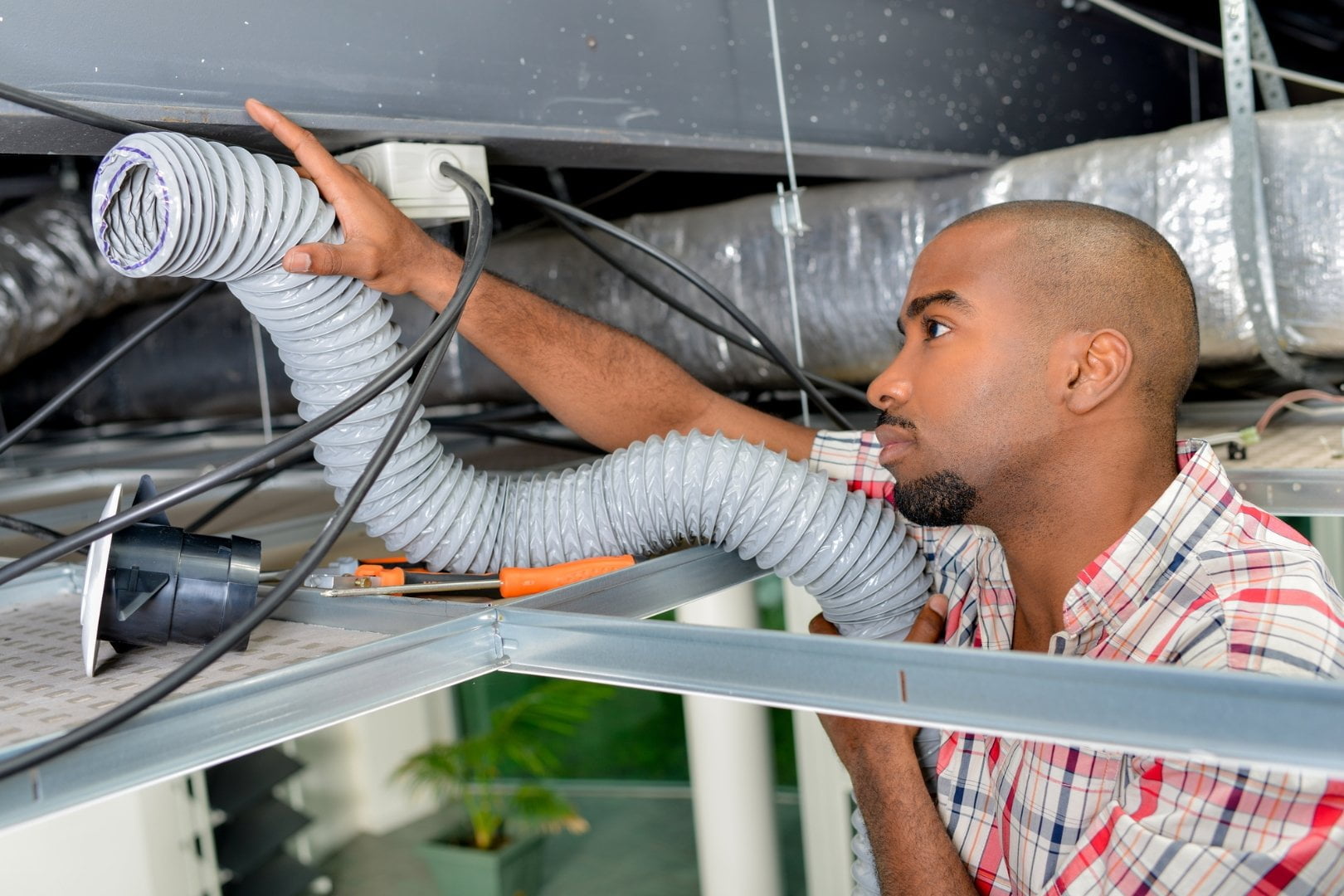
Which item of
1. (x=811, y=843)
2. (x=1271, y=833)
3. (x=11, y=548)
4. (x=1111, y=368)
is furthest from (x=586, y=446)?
(x=811, y=843)

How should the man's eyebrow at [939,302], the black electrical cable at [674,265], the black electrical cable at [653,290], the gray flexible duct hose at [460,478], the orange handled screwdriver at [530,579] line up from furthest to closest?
the black electrical cable at [653,290], the black electrical cable at [674,265], the man's eyebrow at [939,302], the orange handled screwdriver at [530,579], the gray flexible duct hose at [460,478]

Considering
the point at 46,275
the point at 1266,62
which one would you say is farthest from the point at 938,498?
the point at 46,275

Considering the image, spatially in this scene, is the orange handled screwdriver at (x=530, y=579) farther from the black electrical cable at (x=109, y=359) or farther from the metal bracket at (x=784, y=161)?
the metal bracket at (x=784, y=161)

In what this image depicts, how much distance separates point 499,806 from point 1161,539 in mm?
3748

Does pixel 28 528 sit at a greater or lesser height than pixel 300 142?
lesser

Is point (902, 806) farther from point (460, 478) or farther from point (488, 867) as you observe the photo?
point (488, 867)

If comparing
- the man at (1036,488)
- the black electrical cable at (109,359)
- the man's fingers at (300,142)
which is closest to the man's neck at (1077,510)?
the man at (1036,488)

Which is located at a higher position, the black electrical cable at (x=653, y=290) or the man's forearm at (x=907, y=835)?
the black electrical cable at (x=653, y=290)

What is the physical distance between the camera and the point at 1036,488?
1.05m

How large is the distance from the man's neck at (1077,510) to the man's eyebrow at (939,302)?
0.54ft

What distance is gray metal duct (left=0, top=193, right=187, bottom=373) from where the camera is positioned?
5.94ft

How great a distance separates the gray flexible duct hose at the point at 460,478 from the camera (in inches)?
33.1

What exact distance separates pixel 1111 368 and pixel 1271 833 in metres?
0.42

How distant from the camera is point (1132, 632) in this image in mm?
964
